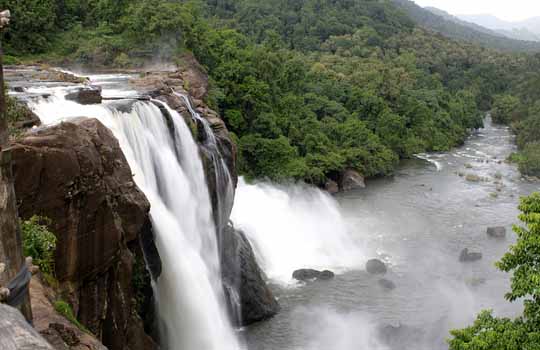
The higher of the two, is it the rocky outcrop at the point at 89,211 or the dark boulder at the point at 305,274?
the rocky outcrop at the point at 89,211

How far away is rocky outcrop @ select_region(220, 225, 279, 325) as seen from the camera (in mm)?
19516

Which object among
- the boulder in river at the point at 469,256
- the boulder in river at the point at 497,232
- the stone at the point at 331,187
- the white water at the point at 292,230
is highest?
the boulder in river at the point at 497,232

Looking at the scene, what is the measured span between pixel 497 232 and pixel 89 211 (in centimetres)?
2452

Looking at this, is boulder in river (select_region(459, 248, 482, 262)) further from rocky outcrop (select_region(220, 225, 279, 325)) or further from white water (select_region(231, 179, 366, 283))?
rocky outcrop (select_region(220, 225, 279, 325))

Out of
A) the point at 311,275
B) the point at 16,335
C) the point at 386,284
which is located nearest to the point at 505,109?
the point at 386,284

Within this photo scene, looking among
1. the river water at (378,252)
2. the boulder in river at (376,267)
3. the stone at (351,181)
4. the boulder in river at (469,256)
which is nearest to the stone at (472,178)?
the river water at (378,252)

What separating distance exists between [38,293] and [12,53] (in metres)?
20.9

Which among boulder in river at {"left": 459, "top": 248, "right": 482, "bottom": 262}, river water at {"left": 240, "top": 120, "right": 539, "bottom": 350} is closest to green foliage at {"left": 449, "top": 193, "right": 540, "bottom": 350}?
river water at {"left": 240, "top": 120, "right": 539, "bottom": 350}

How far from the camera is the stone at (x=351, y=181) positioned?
39625 mm

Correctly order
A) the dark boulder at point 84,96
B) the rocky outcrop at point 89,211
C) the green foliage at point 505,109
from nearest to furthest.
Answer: the rocky outcrop at point 89,211
the dark boulder at point 84,96
the green foliage at point 505,109

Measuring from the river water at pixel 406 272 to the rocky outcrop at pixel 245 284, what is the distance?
529 millimetres

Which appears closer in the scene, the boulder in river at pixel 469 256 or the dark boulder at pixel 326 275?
the dark boulder at pixel 326 275

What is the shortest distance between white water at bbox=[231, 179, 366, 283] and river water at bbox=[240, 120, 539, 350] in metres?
0.20

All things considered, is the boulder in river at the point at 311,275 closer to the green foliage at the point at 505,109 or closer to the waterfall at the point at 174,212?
the waterfall at the point at 174,212
